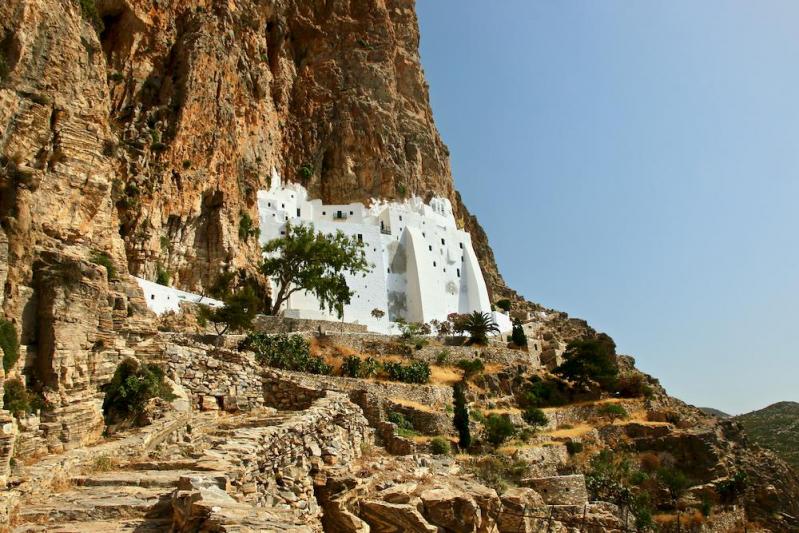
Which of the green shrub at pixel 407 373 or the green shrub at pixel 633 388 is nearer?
the green shrub at pixel 407 373

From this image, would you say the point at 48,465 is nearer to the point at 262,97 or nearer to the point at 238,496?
the point at 238,496

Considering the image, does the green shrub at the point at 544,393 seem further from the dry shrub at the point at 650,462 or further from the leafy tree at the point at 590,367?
the dry shrub at the point at 650,462

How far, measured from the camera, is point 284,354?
22344 millimetres

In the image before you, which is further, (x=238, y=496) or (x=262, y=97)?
(x=262, y=97)

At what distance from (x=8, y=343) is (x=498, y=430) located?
1768 cm

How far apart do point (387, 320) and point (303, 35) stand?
28.3 meters

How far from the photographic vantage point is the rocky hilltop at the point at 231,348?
27.1 feet

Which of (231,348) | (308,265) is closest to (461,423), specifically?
(231,348)

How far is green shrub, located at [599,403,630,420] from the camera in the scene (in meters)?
29.2

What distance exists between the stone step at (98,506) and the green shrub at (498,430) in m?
17.1

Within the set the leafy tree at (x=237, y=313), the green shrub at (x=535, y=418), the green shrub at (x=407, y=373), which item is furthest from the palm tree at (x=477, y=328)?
the leafy tree at (x=237, y=313)

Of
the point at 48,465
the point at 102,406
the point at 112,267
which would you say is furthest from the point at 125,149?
the point at 48,465

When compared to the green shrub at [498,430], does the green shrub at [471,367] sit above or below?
above

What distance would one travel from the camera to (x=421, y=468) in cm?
1309
